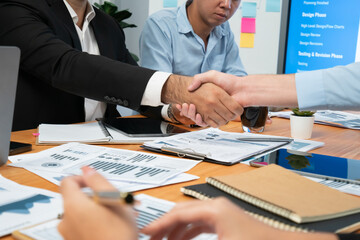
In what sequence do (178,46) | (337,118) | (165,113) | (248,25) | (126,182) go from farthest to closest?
1. (248,25)
2. (178,46)
3. (337,118)
4. (165,113)
5. (126,182)

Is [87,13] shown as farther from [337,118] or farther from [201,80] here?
[337,118]

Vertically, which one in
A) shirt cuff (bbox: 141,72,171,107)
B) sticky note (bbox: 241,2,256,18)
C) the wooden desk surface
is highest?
sticky note (bbox: 241,2,256,18)

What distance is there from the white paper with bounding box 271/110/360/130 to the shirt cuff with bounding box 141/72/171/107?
677 millimetres

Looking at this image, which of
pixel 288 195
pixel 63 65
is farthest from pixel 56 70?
pixel 288 195

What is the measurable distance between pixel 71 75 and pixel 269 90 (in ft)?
2.10

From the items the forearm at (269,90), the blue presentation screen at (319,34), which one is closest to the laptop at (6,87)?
the forearm at (269,90)

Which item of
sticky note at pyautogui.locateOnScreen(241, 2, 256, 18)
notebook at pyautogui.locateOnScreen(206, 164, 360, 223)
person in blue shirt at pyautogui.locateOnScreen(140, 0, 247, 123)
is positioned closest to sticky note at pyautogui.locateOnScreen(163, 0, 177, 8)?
sticky note at pyautogui.locateOnScreen(241, 2, 256, 18)

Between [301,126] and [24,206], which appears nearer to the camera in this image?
[24,206]

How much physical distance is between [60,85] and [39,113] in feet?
0.84

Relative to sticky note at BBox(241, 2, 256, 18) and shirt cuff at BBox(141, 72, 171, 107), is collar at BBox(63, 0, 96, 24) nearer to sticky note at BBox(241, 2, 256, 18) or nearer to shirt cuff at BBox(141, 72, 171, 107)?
shirt cuff at BBox(141, 72, 171, 107)

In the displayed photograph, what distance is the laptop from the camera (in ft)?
2.77

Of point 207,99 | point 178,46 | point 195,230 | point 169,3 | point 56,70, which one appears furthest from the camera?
point 169,3

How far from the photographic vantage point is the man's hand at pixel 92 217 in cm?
36

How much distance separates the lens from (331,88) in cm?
116
